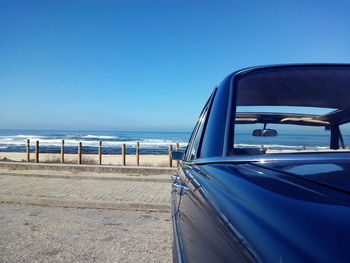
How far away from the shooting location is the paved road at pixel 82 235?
145 inches

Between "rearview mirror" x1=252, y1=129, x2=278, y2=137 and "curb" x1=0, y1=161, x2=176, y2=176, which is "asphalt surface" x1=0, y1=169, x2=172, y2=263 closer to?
"curb" x1=0, y1=161, x2=176, y2=176

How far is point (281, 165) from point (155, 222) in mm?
4599

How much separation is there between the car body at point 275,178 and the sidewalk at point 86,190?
498cm

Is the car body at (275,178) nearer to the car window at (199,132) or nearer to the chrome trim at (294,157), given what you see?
the chrome trim at (294,157)

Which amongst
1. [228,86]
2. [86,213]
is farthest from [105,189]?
[228,86]

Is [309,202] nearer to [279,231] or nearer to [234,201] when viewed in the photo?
[279,231]

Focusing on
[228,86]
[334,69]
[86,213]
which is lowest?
[86,213]

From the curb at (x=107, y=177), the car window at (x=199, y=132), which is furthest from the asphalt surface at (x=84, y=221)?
the car window at (x=199, y=132)

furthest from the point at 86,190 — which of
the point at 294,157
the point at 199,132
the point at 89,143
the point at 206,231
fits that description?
the point at 89,143

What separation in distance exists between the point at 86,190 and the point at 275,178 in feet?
25.2

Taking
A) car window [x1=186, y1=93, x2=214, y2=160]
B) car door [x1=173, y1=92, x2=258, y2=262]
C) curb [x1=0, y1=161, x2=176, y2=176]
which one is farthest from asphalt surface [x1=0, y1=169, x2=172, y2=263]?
car door [x1=173, y1=92, x2=258, y2=262]

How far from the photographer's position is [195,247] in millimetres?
1212

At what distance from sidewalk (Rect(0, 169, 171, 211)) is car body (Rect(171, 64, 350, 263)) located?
4.98 metres

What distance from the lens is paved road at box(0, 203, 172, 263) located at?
3.69 metres
